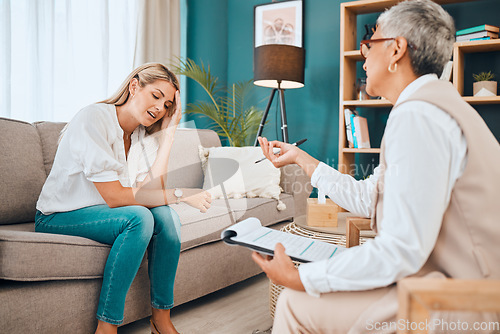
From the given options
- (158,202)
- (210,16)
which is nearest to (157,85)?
(158,202)

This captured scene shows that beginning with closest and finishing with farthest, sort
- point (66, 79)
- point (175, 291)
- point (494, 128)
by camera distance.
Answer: point (175, 291), point (66, 79), point (494, 128)

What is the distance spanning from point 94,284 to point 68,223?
0.24 m

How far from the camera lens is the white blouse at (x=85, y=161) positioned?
1.48 m

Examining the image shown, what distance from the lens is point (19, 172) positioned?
174cm

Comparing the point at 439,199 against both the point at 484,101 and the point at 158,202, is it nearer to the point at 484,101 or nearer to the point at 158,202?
the point at 158,202

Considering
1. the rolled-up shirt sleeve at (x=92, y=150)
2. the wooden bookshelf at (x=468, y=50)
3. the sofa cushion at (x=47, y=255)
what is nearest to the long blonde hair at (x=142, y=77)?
the rolled-up shirt sleeve at (x=92, y=150)

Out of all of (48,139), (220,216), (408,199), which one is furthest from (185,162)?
(408,199)

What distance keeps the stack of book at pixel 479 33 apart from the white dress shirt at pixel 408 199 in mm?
2522

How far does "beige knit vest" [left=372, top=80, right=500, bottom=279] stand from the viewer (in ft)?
2.42

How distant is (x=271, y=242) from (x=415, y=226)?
358 mm

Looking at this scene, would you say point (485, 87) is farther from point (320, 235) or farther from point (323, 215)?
point (320, 235)

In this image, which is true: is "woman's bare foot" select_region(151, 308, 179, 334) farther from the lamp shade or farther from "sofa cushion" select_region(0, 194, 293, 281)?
the lamp shade

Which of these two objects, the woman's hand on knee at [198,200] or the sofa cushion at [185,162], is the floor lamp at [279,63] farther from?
the woman's hand on knee at [198,200]

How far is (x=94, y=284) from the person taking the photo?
146 centimetres
